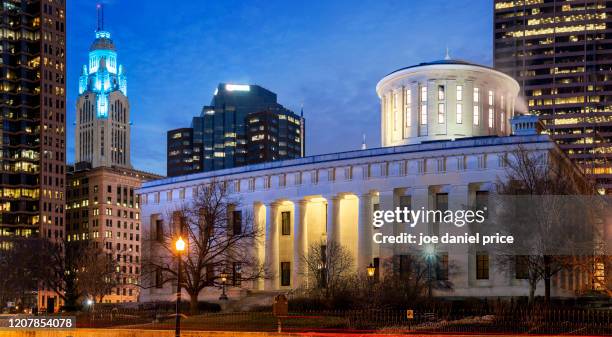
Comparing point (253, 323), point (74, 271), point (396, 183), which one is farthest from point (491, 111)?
point (253, 323)

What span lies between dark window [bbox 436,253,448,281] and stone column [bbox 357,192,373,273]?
309 inches

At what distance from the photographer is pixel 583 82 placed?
200 m

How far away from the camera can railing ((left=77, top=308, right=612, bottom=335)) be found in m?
44.8

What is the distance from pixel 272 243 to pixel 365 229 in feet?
43.4

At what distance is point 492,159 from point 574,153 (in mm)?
120316

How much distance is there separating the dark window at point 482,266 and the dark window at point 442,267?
2.98 metres

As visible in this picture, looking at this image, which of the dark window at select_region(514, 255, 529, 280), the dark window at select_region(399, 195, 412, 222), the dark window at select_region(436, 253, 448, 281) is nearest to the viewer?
the dark window at select_region(514, 255, 529, 280)

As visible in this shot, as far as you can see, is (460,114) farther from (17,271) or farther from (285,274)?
(17,271)

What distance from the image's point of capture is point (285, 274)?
330ft

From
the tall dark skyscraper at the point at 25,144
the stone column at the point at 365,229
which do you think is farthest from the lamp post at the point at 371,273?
the tall dark skyscraper at the point at 25,144

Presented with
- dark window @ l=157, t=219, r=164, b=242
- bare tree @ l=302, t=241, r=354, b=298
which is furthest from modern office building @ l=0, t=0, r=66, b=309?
bare tree @ l=302, t=241, r=354, b=298

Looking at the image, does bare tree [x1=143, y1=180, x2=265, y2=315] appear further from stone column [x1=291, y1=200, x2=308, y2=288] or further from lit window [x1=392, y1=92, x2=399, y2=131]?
lit window [x1=392, y1=92, x2=399, y2=131]

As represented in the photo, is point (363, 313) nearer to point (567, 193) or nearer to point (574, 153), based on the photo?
point (567, 193)

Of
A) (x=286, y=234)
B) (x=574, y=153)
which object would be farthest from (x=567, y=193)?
(x=574, y=153)
